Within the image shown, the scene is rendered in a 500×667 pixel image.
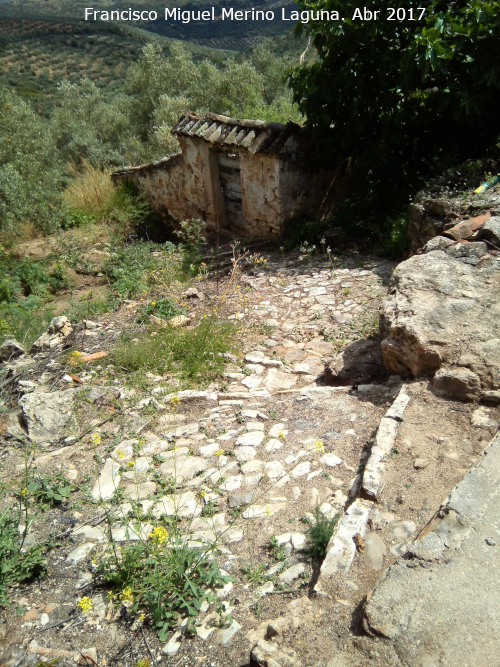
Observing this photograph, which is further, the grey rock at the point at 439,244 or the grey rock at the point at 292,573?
the grey rock at the point at 439,244

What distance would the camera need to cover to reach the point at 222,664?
6.82 ft

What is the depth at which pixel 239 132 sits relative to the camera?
302 inches

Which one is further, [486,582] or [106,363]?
[106,363]

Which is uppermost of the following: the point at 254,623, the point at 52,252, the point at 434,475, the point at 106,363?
the point at 434,475

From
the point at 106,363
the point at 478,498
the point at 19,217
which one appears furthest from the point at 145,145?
the point at 478,498

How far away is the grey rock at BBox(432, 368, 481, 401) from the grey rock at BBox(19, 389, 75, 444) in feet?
8.32

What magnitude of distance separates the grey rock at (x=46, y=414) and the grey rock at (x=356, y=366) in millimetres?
2019

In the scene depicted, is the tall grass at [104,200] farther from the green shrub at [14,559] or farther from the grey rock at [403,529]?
the grey rock at [403,529]

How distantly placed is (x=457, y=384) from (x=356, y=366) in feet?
3.68

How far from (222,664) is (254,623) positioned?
0.20m

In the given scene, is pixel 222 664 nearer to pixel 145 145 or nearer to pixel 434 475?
pixel 434 475

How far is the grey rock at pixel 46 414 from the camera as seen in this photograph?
3666mm

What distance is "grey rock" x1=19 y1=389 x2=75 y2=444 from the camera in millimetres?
3666

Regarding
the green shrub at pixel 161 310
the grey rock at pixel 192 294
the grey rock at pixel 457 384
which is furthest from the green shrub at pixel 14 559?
the grey rock at pixel 192 294
